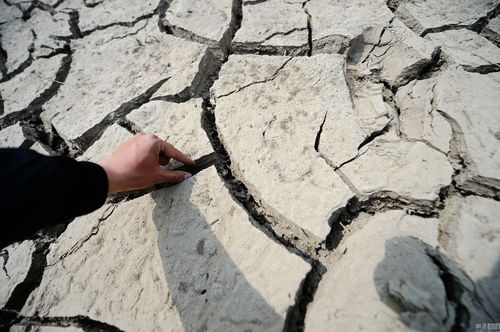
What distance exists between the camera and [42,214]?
2.32 feet

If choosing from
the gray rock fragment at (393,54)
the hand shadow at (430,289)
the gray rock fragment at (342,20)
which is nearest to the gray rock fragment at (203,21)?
the gray rock fragment at (342,20)

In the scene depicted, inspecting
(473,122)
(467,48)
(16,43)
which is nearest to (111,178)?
(473,122)

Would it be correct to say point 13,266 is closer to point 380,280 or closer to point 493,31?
point 380,280

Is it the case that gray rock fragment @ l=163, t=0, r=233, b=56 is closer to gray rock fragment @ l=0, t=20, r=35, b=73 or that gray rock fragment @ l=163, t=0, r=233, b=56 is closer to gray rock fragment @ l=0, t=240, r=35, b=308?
gray rock fragment @ l=0, t=20, r=35, b=73

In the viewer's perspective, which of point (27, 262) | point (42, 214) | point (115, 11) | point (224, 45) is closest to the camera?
point (42, 214)

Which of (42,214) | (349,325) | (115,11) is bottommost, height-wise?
(349,325)

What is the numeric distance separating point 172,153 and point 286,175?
47 centimetres

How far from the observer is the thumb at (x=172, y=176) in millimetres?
1014

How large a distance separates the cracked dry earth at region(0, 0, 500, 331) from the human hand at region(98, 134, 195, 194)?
131 millimetres

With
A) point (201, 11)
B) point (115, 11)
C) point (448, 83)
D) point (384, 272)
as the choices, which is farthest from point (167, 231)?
point (115, 11)

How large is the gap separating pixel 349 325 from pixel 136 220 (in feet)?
2.82

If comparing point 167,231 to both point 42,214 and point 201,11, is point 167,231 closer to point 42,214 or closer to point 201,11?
point 42,214

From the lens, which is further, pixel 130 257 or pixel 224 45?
pixel 224 45

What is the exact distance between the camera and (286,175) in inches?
40.7
